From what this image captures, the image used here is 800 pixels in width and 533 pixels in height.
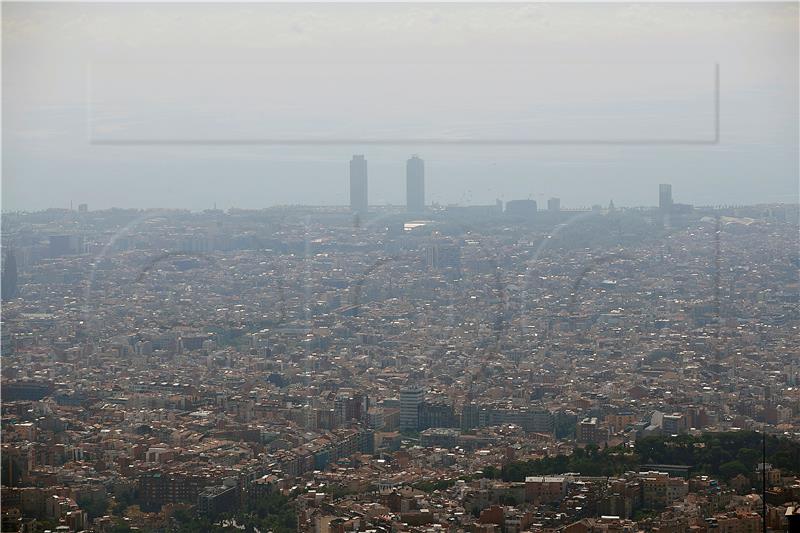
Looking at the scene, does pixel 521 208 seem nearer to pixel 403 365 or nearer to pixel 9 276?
pixel 403 365

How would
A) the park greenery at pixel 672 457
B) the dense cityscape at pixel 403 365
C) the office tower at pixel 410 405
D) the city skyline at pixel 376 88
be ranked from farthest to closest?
the office tower at pixel 410 405
the park greenery at pixel 672 457
the dense cityscape at pixel 403 365
the city skyline at pixel 376 88

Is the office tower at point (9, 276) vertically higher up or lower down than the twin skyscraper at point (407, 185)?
lower down

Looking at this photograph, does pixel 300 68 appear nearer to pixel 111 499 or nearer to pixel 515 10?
pixel 515 10

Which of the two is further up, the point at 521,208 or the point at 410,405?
the point at 521,208

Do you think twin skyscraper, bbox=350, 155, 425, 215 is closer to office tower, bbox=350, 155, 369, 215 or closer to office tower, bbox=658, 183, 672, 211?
office tower, bbox=350, 155, 369, 215

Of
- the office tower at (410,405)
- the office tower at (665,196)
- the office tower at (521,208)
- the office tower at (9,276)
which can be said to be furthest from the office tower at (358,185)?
the office tower at (9,276)

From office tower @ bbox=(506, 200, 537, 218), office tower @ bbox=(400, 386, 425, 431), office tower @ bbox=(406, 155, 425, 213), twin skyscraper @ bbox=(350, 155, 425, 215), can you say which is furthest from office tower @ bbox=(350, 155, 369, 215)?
office tower @ bbox=(400, 386, 425, 431)

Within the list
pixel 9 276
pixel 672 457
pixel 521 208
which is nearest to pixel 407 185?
pixel 521 208

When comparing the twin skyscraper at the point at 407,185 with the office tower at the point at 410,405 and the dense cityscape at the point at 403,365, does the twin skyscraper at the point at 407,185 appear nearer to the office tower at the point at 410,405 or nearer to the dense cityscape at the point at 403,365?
the dense cityscape at the point at 403,365
